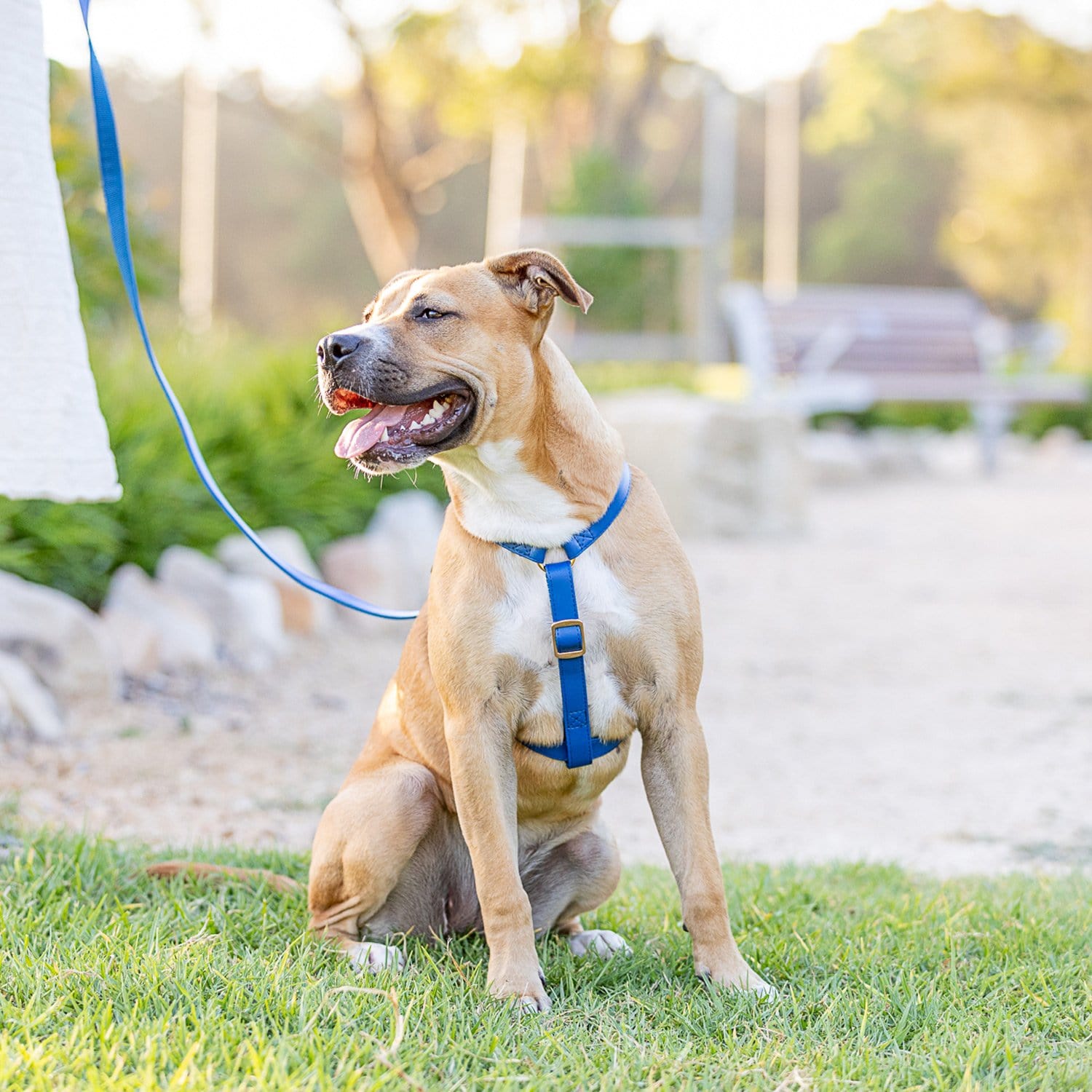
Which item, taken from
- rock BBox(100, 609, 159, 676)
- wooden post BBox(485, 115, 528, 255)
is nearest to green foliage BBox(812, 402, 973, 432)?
wooden post BBox(485, 115, 528, 255)

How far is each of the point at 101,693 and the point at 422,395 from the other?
10.2 feet

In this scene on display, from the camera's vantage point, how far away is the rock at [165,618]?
227 inches

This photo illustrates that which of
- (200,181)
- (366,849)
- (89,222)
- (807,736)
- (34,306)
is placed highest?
(200,181)

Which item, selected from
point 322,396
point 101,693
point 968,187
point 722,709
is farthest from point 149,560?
point 968,187

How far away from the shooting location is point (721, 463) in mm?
9930

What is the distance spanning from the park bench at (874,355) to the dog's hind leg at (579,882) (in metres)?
10.2

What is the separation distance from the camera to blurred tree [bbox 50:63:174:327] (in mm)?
5906

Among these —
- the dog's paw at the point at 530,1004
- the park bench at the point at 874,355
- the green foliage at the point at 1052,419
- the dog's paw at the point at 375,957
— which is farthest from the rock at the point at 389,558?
the green foliage at the point at 1052,419

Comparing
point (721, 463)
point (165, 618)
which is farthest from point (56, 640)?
point (721, 463)

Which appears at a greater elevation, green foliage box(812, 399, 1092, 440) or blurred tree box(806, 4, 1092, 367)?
blurred tree box(806, 4, 1092, 367)

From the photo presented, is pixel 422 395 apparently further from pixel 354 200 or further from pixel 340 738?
pixel 354 200

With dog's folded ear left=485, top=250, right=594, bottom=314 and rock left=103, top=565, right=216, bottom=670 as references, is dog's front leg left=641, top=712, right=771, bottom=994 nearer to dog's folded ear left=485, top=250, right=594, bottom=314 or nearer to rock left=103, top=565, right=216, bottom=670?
dog's folded ear left=485, top=250, right=594, bottom=314

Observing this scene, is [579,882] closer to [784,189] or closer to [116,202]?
[116,202]

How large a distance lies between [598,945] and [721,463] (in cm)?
720
